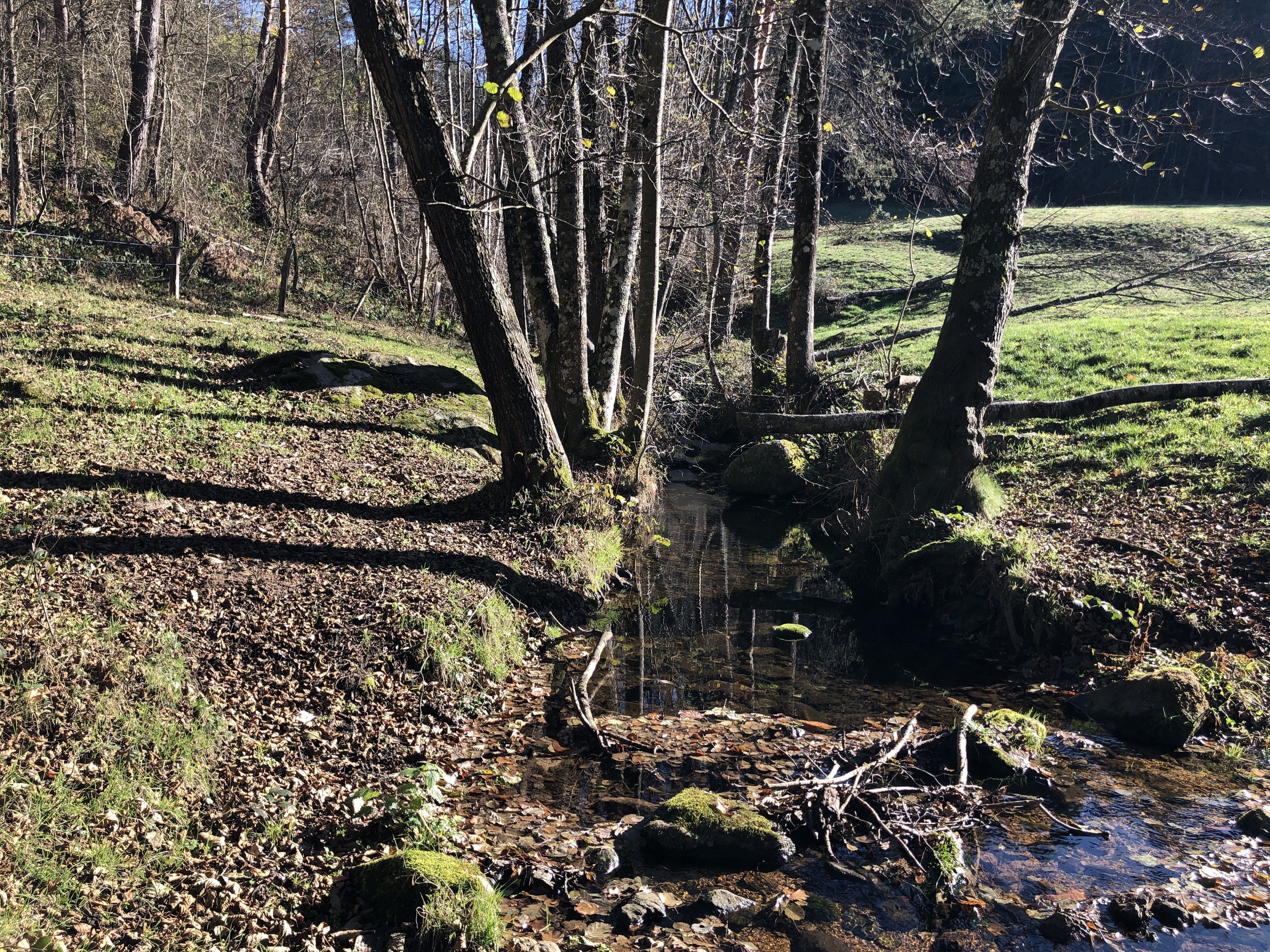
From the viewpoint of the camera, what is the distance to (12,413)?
25.1 feet

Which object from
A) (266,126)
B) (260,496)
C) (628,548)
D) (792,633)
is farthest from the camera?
(266,126)

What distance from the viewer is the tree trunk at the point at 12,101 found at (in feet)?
47.4

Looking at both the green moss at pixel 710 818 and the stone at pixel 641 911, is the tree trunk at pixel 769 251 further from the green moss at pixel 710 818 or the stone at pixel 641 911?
the stone at pixel 641 911

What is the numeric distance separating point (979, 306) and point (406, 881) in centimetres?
781

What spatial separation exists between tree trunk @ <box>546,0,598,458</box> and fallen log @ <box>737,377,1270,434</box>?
4.55 m

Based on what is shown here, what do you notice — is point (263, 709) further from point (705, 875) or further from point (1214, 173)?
point (1214, 173)

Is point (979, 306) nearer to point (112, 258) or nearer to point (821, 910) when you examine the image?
point (821, 910)

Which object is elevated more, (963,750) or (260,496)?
(260,496)

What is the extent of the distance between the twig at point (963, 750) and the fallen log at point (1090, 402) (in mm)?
6462

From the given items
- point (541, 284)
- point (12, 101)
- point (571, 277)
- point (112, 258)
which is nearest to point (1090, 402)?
point (571, 277)

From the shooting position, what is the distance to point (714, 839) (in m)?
4.56

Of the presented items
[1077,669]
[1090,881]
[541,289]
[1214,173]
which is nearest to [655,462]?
[541,289]

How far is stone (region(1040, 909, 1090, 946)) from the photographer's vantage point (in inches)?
160

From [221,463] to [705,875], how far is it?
6.25 m
